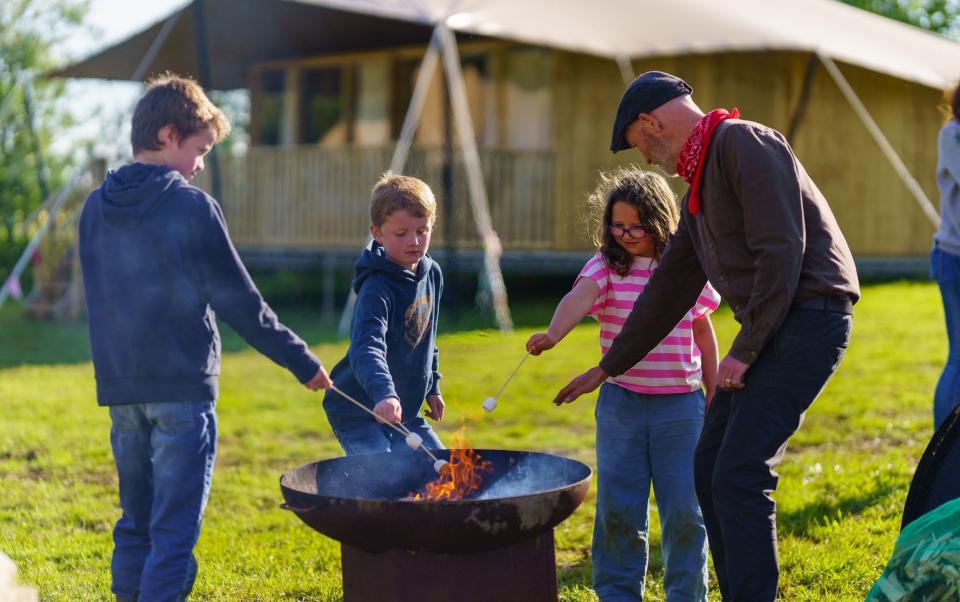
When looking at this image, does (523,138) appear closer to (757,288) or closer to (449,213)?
(449,213)

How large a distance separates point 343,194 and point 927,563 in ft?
43.2

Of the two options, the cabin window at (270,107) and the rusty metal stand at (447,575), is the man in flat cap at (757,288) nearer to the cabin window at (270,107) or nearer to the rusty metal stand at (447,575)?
the rusty metal stand at (447,575)

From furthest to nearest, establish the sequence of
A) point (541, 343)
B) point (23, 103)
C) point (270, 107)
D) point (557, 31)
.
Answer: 1. point (23, 103)
2. point (270, 107)
3. point (557, 31)
4. point (541, 343)

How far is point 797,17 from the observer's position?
16.3 meters

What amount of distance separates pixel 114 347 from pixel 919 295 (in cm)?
1505

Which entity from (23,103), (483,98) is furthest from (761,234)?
(23,103)

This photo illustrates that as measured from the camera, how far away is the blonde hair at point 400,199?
3.83 metres

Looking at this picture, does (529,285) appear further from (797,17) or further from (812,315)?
(812,315)

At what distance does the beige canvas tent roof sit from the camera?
40.3ft

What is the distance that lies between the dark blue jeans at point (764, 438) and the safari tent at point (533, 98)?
950 centimetres

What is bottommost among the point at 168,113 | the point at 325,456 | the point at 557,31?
the point at 325,456

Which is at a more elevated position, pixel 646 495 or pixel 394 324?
pixel 394 324

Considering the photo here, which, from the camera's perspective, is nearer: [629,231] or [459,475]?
[459,475]

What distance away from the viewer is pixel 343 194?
15.8m
